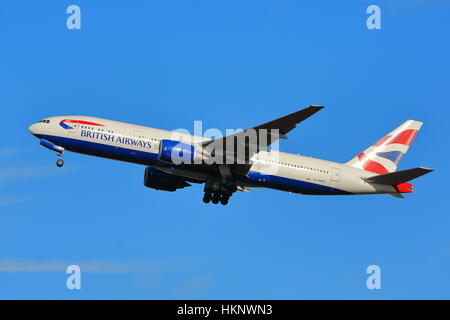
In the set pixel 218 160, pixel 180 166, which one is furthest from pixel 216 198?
pixel 180 166

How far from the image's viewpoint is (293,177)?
163 ft

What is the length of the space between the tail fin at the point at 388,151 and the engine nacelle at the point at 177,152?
12214mm

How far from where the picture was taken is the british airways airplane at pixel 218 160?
155ft

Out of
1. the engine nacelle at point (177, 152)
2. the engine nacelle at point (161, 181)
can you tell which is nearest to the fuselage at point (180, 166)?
the engine nacelle at point (177, 152)

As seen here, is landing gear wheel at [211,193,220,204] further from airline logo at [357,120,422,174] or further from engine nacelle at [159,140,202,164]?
airline logo at [357,120,422,174]

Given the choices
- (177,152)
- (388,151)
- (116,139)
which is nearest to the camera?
(177,152)

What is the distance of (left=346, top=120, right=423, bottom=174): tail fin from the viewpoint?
53312 mm

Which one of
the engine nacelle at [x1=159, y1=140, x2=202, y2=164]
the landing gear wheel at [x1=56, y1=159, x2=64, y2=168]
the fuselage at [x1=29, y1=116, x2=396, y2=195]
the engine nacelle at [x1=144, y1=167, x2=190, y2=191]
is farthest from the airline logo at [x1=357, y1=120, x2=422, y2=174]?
the landing gear wheel at [x1=56, y1=159, x2=64, y2=168]

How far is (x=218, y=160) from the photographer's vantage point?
158 feet

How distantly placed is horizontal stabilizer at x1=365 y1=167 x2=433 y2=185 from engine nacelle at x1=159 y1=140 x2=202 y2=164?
1212cm

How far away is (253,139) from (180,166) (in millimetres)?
4944

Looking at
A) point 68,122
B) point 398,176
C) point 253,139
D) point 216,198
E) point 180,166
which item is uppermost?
point 68,122

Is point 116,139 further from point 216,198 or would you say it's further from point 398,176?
point 398,176

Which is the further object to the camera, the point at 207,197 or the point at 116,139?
the point at 207,197
